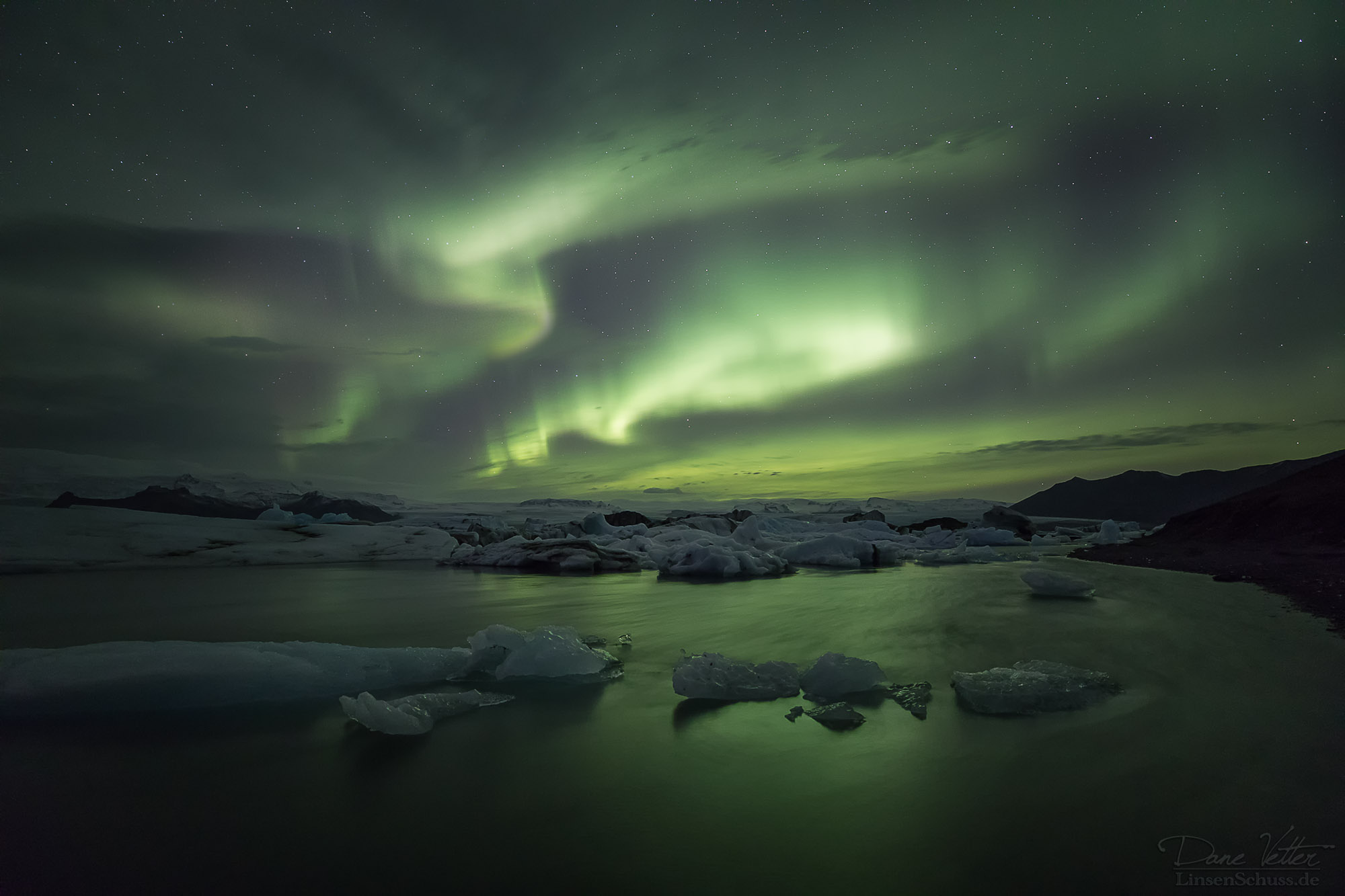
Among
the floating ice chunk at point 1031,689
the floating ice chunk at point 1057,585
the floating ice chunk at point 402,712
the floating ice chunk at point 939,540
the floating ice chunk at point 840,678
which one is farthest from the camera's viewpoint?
the floating ice chunk at point 939,540

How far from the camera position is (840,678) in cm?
368

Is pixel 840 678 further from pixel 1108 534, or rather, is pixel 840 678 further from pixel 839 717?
pixel 1108 534

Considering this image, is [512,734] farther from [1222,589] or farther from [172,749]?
[1222,589]

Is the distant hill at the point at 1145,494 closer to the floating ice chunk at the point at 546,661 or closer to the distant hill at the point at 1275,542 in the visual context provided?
the distant hill at the point at 1275,542

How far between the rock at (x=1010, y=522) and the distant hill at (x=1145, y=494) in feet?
77.5

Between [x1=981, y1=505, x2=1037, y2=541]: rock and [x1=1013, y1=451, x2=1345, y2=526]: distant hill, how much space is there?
23.6m

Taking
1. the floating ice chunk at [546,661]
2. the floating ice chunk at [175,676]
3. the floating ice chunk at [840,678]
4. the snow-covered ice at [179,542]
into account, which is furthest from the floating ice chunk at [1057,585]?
the snow-covered ice at [179,542]

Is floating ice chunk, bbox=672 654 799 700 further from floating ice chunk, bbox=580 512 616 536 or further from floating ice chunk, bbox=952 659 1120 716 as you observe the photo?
floating ice chunk, bbox=580 512 616 536

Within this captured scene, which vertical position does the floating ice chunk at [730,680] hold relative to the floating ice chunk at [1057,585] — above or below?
above

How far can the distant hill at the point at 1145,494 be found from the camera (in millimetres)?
46531

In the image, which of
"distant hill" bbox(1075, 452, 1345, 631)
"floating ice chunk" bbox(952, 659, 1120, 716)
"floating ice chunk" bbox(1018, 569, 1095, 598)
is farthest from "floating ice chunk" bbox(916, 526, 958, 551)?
"floating ice chunk" bbox(952, 659, 1120, 716)

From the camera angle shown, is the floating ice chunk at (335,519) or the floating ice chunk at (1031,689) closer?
the floating ice chunk at (1031,689)

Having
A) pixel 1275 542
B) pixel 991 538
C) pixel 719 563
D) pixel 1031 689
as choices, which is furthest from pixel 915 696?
pixel 991 538

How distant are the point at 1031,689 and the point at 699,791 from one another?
224 centimetres
